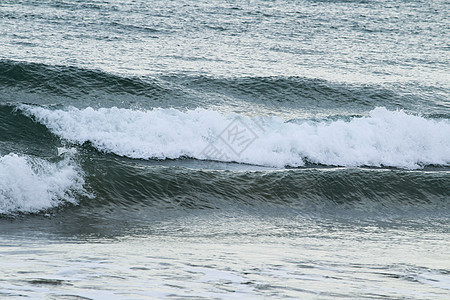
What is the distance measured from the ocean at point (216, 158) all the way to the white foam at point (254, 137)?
0.04m

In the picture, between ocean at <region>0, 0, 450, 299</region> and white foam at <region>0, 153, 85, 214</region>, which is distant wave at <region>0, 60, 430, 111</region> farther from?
white foam at <region>0, 153, 85, 214</region>

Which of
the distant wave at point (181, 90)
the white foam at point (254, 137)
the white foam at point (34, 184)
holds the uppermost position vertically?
the distant wave at point (181, 90)

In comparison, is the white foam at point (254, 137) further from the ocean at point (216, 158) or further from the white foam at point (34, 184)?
the white foam at point (34, 184)

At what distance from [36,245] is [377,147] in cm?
836

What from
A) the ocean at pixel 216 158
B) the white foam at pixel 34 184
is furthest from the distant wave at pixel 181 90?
the white foam at pixel 34 184

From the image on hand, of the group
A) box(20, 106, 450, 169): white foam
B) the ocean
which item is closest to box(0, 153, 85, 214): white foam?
the ocean

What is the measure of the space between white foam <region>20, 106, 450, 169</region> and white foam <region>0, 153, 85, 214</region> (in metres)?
2.72

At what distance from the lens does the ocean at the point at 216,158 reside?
424 cm

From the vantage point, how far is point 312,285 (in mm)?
3834

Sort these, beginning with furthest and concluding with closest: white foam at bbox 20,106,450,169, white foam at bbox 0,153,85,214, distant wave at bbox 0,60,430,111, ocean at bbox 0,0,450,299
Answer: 1. distant wave at bbox 0,60,430,111
2. white foam at bbox 20,106,450,169
3. white foam at bbox 0,153,85,214
4. ocean at bbox 0,0,450,299

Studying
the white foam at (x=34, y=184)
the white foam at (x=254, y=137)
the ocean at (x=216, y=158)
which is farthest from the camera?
the white foam at (x=254, y=137)

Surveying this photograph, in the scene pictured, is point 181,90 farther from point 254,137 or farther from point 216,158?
point 216,158

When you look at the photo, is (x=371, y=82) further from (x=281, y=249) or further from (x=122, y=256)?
(x=122, y=256)

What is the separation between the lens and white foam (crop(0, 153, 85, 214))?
6824 millimetres
